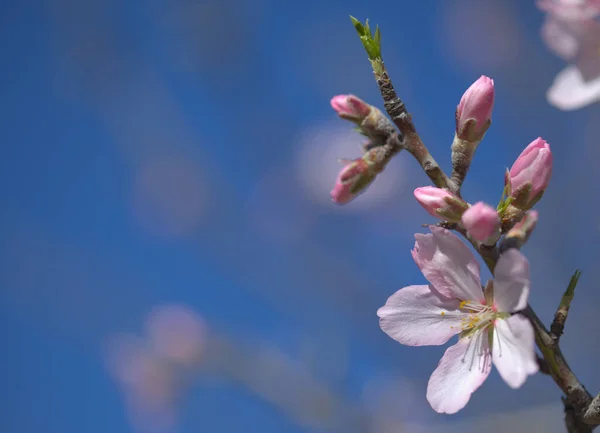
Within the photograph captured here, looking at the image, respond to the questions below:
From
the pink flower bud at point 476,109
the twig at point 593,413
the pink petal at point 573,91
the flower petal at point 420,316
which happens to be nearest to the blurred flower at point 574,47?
the pink petal at point 573,91

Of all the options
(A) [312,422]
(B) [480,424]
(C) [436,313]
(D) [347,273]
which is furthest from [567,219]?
(C) [436,313]

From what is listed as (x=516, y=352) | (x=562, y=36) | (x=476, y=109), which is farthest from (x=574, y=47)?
(x=516, y=352)

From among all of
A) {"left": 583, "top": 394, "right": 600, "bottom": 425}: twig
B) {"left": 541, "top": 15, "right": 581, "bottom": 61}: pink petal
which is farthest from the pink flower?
{"left": 541, "top": 15, "right": 581, "bottom": 61}: pink petal

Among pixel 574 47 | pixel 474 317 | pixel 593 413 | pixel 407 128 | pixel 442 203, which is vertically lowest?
pixel 593 413

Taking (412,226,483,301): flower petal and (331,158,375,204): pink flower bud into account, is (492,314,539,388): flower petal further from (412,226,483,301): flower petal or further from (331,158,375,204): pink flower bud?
(331,158,375,204): pink flower bud

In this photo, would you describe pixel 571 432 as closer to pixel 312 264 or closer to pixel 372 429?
pixel 372 429

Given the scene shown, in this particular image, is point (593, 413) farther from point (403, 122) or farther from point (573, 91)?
point (573, 91)

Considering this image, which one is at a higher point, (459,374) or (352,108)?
(352,108)

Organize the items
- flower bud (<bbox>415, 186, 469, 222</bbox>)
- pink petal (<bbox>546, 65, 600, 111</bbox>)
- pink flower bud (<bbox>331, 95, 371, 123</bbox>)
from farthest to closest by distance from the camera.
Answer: pink petal (<bbox>546, 65, 600, 111</bbox>) < pink flower bud (<bbox>331, 95, 371, 123</bbox>) < flower bud (<bbox>415, 186, 469, 222</bbox>)
